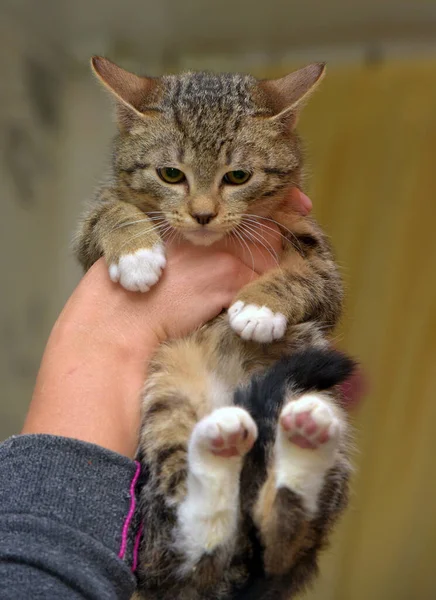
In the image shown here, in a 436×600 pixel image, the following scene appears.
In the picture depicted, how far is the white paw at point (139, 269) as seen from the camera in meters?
1.10

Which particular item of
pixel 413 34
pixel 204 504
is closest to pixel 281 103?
pixel 204 504

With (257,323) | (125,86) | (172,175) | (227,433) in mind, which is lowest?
(227,433)

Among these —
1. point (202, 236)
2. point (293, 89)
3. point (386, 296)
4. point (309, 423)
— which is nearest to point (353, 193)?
point (386, 296)

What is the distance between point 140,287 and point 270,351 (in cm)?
30

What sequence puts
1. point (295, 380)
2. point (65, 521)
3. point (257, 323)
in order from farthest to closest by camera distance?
point (257, 323)
point (295, 380)
point (65, 521)

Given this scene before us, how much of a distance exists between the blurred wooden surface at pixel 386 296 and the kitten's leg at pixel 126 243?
108 cm

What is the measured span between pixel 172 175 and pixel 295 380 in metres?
0.52

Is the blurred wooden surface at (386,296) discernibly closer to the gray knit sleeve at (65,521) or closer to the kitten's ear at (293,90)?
the kitten's ear at (293,90)

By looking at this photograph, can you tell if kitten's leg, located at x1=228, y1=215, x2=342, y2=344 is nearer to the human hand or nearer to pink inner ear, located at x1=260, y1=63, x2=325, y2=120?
the human hand

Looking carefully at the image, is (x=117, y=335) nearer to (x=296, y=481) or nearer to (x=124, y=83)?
(x=296, y=481)

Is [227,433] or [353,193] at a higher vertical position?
[353,193]

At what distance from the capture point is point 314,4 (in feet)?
6.18

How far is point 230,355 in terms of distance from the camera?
3.67ft

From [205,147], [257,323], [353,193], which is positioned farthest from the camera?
[353,193]
